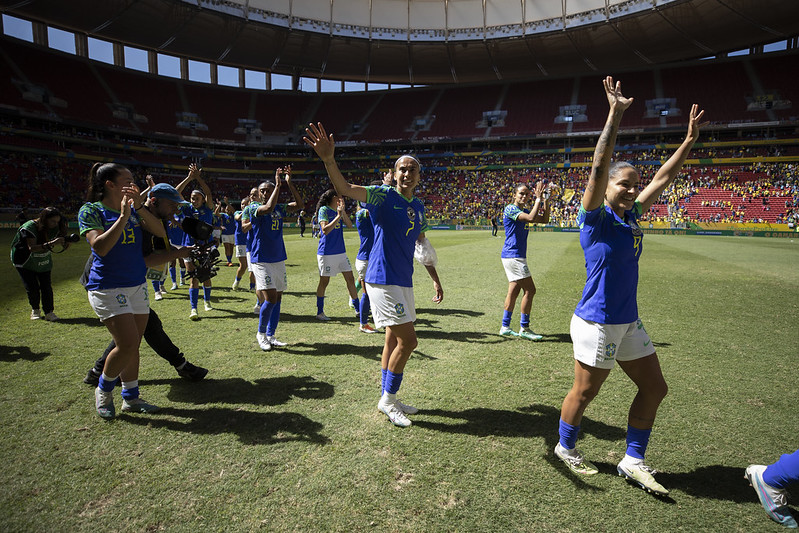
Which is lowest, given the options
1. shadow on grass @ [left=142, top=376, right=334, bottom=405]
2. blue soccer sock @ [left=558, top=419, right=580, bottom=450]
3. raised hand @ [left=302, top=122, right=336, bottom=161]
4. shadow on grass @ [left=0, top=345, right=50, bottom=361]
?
shadow on grass @ [left=142, top=376, right=334, bottom=405]

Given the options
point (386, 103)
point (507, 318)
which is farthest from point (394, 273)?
point (386, 103)

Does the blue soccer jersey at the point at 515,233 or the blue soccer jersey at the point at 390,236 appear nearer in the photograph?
the blue soccer jersey at the point at 390,236

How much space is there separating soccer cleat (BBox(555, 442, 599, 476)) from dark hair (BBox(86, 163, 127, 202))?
4452 millimetres

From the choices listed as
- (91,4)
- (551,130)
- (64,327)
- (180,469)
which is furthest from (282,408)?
(551,130)

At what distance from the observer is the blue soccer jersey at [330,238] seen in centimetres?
714

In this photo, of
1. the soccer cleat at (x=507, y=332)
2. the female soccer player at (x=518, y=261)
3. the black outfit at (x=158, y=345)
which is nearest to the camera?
the black outfit at (x=158, y=345)

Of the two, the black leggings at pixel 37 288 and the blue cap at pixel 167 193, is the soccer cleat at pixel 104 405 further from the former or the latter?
the black leggings at pixel 37 288

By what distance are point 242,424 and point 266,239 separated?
2.91 metres

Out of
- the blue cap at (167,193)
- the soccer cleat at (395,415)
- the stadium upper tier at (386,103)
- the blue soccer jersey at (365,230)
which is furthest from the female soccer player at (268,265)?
the stadium upper tier at (386,103)

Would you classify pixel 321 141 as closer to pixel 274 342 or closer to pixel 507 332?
pixel 274 342

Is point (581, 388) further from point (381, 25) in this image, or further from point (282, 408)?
point (381, 25)

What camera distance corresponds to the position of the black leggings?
23.2 feet

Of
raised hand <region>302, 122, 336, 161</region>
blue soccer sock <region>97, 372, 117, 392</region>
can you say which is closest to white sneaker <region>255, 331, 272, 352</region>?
blue soccer sock <region>97, 372, 117, 392</region>

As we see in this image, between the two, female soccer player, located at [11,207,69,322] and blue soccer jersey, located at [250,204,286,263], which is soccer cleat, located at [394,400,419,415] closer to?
blue soccer jersey, located at [250,204,286,263]
